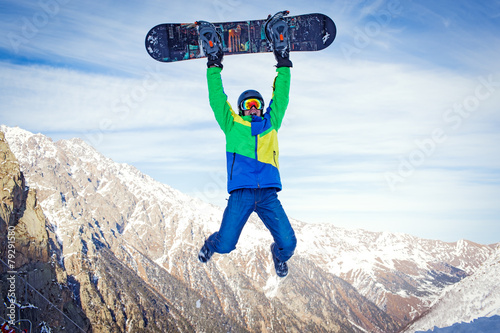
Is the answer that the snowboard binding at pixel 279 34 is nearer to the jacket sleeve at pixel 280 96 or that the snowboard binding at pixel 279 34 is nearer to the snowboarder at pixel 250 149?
the snowboarder at pixel 250 149

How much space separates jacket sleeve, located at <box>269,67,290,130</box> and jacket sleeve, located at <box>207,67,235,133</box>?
2.89 feet

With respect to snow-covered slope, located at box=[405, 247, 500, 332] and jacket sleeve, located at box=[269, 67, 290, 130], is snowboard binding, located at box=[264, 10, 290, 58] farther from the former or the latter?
snow-covered slope, located at box=[405, 247, 500, 332]

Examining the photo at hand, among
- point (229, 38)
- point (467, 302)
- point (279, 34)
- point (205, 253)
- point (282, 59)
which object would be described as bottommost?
point (467, 302)

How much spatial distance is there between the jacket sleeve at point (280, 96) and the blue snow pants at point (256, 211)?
4.83 feet

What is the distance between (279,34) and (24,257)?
83.6 metres

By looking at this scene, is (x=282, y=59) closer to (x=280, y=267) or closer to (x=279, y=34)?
(x=279, y=34)

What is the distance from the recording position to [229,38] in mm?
8742

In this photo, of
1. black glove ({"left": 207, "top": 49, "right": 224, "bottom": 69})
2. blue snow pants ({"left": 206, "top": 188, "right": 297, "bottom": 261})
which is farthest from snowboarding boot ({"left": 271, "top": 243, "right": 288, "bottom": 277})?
black glove ({"left": 207, "top": 49, "right": 224, "bottom": 69})

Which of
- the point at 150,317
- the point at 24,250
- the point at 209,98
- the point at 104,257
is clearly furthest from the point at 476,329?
the point at 104,257

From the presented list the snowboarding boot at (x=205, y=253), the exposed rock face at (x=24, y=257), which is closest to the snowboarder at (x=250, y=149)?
the snowboarding boot at (x=205, y=253)

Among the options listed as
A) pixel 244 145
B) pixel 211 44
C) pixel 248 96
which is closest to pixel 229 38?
pixel 211 44

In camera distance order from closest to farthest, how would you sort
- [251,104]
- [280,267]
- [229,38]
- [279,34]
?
[251,104] → [279,34] → [280,267] → [229,38]

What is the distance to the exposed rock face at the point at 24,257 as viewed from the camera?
6019 cm

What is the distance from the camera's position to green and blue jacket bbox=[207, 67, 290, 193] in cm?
633
